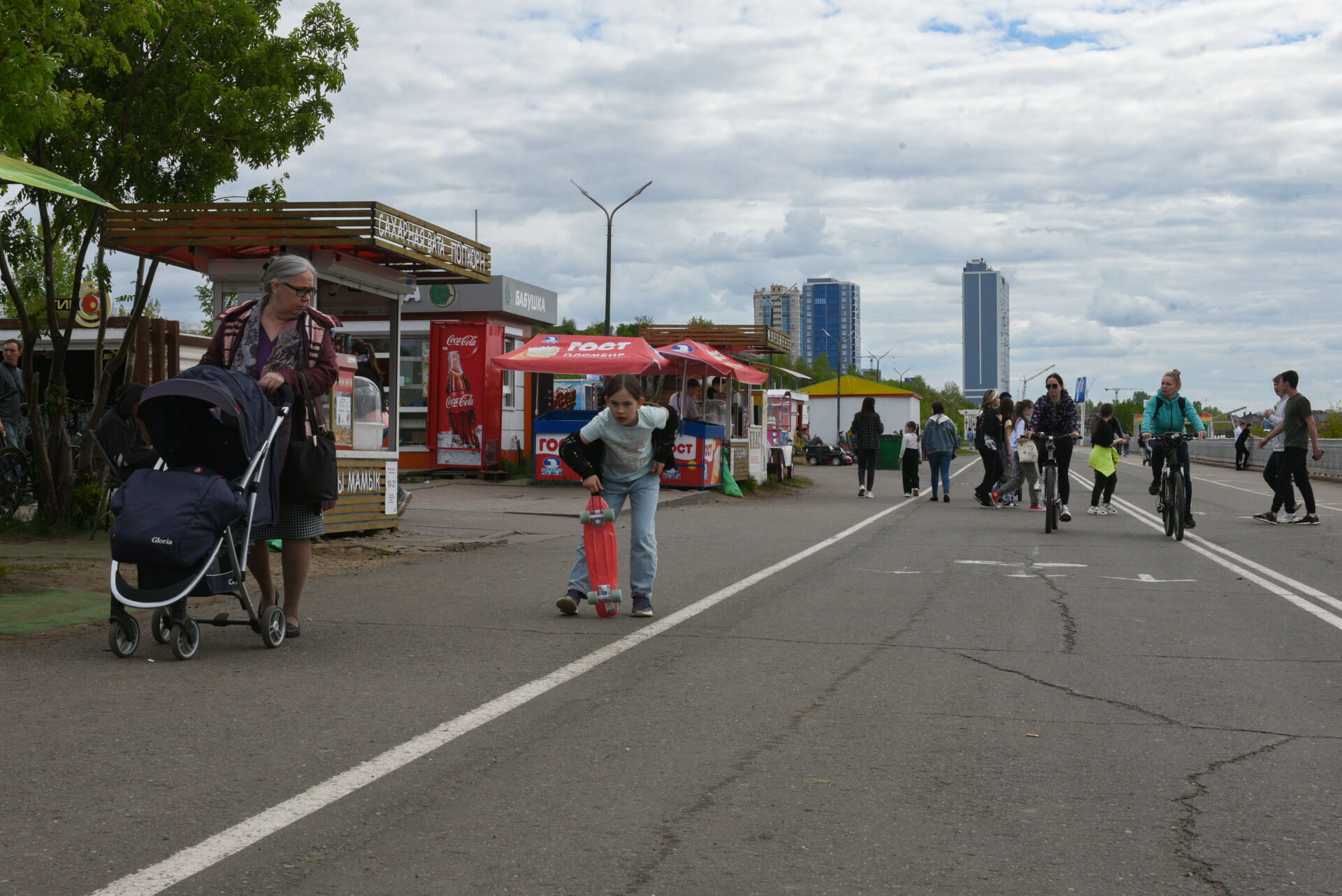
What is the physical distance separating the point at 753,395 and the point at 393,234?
2102cm

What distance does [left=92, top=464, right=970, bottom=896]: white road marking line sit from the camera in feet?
10.7

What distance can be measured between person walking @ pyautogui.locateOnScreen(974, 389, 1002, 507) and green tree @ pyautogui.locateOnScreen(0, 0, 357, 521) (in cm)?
1232

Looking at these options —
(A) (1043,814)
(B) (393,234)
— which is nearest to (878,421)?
(B) (393,234)

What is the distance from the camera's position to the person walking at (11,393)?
14562 mm

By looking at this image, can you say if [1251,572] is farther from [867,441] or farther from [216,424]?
[867,441]

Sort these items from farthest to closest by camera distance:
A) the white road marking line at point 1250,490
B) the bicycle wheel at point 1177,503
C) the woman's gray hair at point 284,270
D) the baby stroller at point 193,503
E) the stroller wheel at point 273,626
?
the white road marking line at point 1250,490, the bicycle wheel at point 1177,503, the woman's gray hair at point 284,270, the stroller wheel at point 273,626, the baby stroller at point 193,503

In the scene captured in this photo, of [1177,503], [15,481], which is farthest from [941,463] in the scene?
[15,481]

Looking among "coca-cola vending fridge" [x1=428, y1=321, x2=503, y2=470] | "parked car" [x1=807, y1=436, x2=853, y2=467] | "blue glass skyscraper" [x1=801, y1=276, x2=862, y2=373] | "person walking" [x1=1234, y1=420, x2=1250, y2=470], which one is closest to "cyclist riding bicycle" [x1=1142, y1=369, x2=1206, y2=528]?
"coca-cola vending fridge" [x1=428, y1=321, x2=503, y2=470]

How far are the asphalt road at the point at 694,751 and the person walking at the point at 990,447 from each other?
12617 mm

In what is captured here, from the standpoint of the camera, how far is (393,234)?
12.7 meters

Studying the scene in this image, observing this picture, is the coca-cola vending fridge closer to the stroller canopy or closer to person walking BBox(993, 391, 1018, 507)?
person walking BBox(993, 391, 1018, 507)

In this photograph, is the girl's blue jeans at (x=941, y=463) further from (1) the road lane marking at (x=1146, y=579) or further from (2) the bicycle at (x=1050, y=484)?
(1) the road lane marking at (x=1146, y=579)

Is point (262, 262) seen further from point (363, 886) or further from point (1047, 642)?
point (363, 886)

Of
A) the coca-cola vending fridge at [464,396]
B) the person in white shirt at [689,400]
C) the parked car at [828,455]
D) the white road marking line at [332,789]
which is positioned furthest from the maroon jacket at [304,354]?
the parked car at [828,455]
